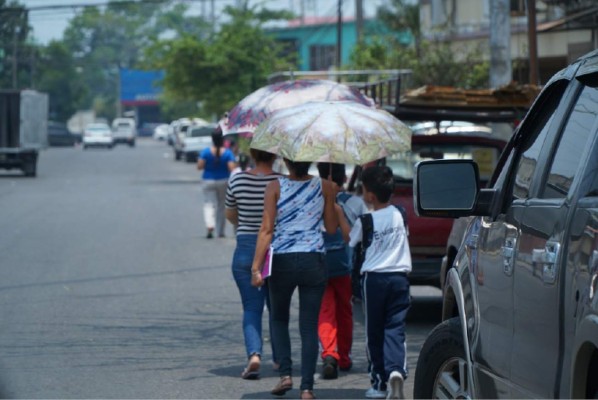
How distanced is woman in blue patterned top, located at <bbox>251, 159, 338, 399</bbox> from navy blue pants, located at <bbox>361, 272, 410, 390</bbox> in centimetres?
35

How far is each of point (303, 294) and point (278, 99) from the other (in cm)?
341

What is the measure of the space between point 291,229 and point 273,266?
0.27 metres

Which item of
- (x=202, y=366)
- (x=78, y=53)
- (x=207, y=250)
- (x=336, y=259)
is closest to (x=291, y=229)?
(x=336, y=259)

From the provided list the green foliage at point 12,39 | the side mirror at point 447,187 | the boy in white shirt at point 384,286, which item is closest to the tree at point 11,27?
the green foliage at point 12,39

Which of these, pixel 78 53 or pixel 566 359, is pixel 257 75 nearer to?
pixel 566 359

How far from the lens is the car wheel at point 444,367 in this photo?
213 inches

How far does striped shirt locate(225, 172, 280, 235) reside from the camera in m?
8.71

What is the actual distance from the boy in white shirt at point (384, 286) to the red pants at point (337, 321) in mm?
960

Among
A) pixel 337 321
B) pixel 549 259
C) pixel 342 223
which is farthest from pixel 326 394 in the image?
pixel 549 259

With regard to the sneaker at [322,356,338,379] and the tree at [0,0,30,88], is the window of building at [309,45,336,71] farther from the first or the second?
the sneaker at [322,356,338,379]

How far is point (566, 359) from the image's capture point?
3.86 metres

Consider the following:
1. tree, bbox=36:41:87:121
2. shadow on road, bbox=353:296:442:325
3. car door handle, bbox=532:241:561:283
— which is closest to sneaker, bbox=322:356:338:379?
shadow on road, bbox=353:296:442:325

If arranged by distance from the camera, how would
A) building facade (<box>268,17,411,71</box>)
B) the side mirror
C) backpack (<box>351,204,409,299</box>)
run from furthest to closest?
building facade (<box>268,17,411,71</box>) → backpack (<box>351,204,409,299</box>) → the side mirror

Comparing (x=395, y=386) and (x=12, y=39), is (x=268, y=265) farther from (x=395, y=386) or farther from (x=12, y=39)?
(x=12, y=39)
